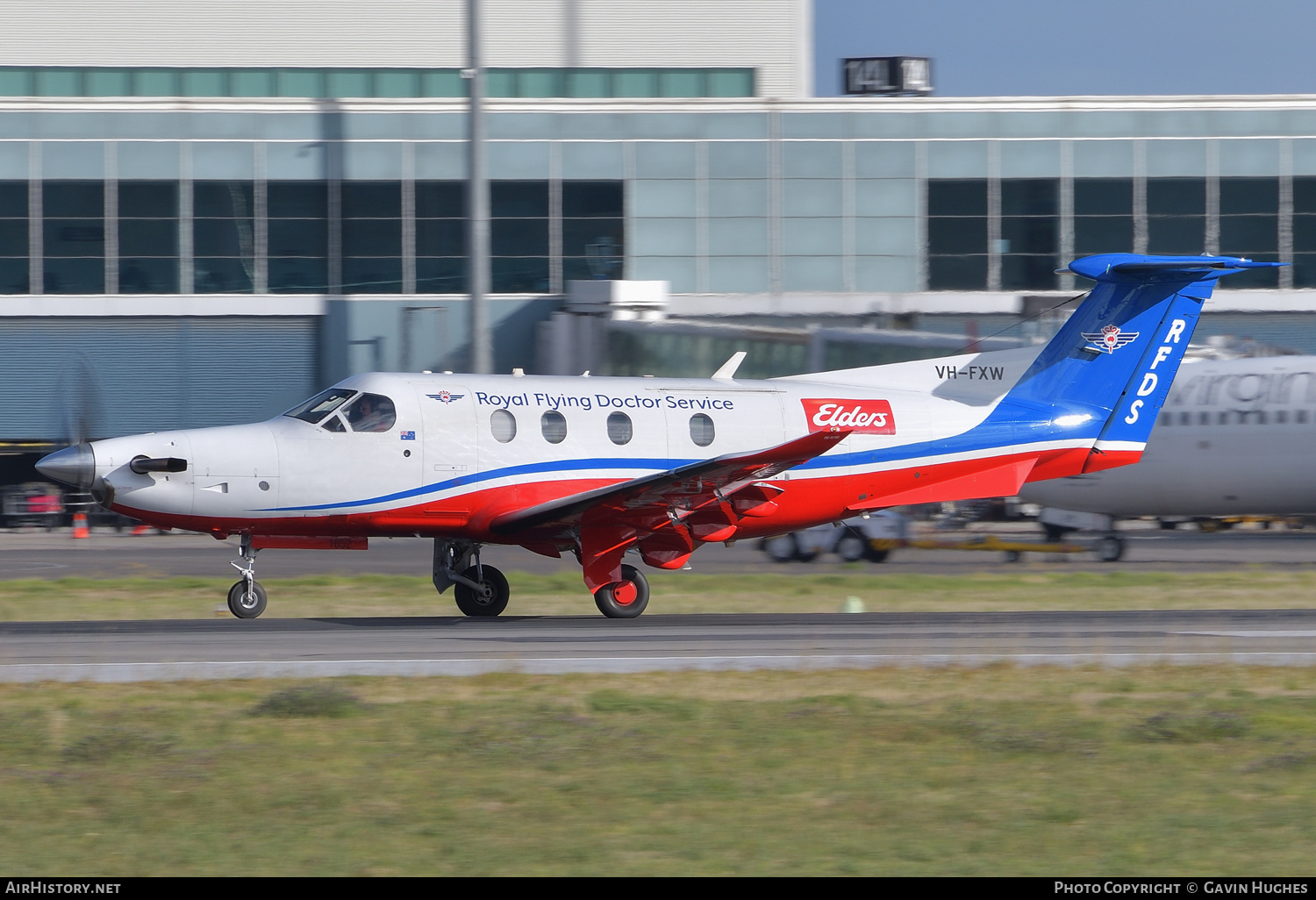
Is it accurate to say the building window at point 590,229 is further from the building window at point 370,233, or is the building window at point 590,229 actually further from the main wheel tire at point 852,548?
the main wheel tire at point 852,548

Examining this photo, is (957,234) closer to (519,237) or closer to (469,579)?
(519,237)

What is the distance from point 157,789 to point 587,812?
8.48ft

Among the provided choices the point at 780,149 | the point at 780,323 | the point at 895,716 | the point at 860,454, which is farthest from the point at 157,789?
the point at 780,149

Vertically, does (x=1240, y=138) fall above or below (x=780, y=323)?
above

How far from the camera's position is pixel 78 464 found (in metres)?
16.1

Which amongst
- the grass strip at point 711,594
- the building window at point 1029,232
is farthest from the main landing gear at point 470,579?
the building window at point 1029,232

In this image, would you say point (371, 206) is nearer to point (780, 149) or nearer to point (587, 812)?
point (780, 149)

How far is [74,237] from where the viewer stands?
147ft

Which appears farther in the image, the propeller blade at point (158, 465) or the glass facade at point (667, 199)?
the glass facade at point (667, 199)

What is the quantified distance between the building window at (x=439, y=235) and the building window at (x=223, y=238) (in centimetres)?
523

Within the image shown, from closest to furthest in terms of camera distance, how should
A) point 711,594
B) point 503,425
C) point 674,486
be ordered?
point 674,486, point 503,425, point 711,594

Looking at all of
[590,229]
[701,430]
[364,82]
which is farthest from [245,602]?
[364,82]

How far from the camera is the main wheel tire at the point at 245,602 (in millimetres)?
17062

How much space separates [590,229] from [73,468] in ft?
100
